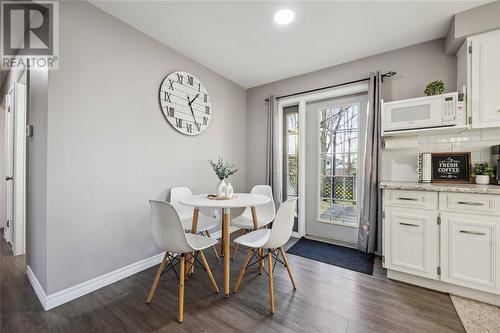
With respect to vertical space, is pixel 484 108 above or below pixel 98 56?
below

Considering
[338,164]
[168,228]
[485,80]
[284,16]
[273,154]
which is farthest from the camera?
[273,154]

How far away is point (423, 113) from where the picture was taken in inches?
84.4

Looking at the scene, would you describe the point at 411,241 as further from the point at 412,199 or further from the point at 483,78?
the point at 483,78

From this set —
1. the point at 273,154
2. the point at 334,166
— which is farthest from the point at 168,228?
the point at 334,166

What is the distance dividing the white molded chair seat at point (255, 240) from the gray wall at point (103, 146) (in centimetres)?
114

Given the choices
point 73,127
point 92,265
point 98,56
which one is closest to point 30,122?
point 73,127

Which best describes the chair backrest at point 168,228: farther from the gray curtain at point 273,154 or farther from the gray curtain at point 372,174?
the gray curtain at point 372,174

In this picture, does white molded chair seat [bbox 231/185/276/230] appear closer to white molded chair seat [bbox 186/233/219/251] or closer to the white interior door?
white molded chair seat [bbox 186/233/219/251]

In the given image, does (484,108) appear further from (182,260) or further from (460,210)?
(182,260)

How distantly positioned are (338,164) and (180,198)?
225cm

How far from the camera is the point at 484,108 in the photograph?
1905 millimetres

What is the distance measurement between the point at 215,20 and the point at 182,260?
221cm

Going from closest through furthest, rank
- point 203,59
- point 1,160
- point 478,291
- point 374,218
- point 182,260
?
1. point 182,260
2. point 478,291
3. point 374,218
4. point 203,59
5. point 1,160

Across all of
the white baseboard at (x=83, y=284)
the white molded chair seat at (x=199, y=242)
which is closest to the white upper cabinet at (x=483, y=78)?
the white molded chair seat at (x=199, y=242)
